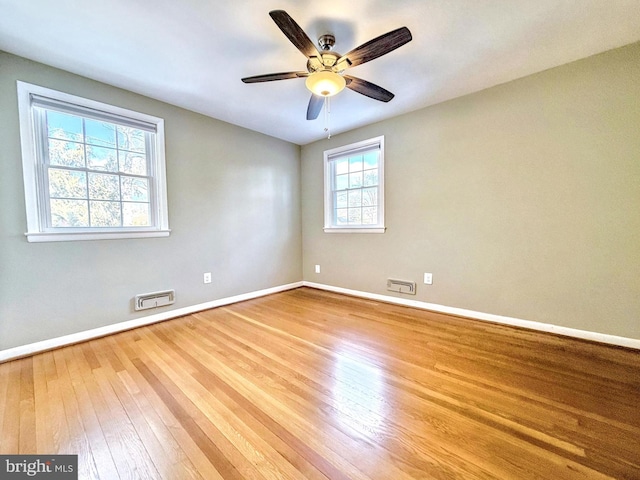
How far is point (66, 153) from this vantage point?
2.27 metres

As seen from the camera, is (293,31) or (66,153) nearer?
(293,31)

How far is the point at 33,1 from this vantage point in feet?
5.10

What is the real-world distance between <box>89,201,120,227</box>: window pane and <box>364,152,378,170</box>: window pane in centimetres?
301

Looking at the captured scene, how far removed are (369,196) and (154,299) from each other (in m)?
2.95

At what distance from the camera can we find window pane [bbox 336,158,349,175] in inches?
152

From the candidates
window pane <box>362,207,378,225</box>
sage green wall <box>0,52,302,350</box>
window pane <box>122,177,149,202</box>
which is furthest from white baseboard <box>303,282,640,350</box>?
window pane <box>122,177,149,202</box>

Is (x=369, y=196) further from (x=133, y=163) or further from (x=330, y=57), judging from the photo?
(x=133, y=163)

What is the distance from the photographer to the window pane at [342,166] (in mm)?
3852

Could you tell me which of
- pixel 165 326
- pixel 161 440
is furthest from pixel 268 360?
pixel 165 326

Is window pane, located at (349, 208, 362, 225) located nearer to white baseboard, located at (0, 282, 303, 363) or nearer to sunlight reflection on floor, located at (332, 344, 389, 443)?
white baseboard, located at (0, 282, 303, 363)

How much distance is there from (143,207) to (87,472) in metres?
2.36

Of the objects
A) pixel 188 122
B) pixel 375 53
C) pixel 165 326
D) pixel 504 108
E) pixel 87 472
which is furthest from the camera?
pixel 188 122

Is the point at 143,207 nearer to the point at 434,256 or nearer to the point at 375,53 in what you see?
the point at 375,53

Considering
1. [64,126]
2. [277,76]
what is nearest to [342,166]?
[277,76]
